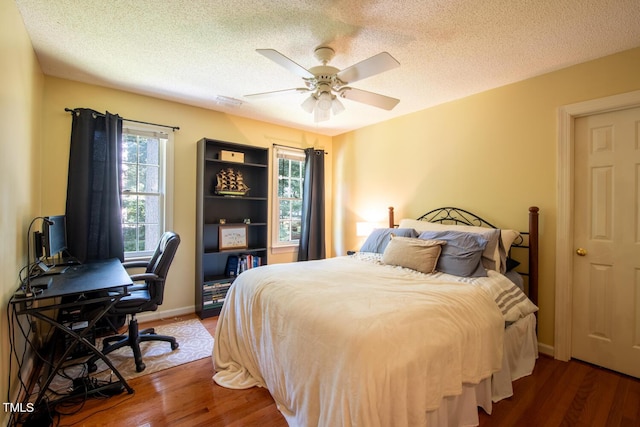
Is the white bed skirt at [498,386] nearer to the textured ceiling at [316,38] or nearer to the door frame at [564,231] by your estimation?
the door frame at [564,231]

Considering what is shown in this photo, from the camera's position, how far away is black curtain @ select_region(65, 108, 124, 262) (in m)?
2.77

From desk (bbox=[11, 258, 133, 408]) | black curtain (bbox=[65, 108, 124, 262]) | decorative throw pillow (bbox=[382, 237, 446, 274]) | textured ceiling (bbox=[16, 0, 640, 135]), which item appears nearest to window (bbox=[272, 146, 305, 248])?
textured ceiling (bbox=[16, 0, 640, 135])

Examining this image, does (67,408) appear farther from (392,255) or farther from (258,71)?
(258,71)

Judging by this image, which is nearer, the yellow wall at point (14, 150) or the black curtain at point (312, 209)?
the yellow wall at point (14, 150)

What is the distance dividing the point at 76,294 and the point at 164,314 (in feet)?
5.85

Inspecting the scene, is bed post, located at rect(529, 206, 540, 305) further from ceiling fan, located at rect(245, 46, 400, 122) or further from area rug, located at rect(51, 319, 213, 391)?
area rug, located at rect(51, 319, 213, 391)

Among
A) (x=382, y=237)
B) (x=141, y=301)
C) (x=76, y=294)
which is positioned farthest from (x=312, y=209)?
(x=76, y=294)

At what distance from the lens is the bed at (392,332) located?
4.10ft

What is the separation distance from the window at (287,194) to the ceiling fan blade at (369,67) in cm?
235

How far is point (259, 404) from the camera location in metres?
1.85

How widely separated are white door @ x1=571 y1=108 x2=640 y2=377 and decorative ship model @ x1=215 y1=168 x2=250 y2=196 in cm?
350

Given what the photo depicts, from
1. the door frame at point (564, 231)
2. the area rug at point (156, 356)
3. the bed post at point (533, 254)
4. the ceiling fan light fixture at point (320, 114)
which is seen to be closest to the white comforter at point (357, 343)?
the area rug at point (156, 356)

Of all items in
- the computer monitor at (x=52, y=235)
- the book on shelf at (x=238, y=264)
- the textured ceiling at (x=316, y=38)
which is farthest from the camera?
the book on shelf at (x=238, y=264)

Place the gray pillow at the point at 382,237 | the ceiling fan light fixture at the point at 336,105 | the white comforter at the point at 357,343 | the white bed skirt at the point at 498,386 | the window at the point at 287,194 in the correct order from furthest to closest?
1. the window at the point at 287,194
2. the gray pillow at the point at 382,237
3. the ceiling fan light fixture at the point at 336,105
4. the white bed skirt at the point at 498,386
5. the white comforter at the point at 357,343
